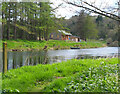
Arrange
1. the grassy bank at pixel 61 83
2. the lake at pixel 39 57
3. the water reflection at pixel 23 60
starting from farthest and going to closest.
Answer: the lake at pixel 39 57 → the water reflection at pixel 23 60 → the grassy bank at pixel 61 83

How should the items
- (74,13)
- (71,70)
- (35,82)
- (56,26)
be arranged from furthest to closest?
(56,26), (71,70), (74,13), (35,82)

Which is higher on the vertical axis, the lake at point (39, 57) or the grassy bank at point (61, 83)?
the grassy bank at point (61, 83)

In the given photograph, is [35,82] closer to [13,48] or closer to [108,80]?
[108,80]

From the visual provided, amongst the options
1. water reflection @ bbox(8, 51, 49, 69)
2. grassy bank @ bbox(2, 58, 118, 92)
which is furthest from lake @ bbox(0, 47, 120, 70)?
grassy bank @ bbox(2, 58, 118, 92)

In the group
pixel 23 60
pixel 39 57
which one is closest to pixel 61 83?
pixel 23 60

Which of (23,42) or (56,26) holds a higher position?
(56,26)

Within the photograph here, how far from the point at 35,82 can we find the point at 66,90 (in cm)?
112

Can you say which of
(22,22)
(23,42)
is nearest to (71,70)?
(23,42)

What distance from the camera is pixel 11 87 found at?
3.86 metres

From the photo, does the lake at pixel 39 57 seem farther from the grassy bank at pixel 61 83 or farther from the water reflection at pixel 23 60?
the grassy bank at pixel 61 83

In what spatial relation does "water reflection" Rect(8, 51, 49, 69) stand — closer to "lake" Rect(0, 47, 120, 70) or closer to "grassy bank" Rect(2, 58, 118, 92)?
"lake" Rect(0, 47, 120, 70)

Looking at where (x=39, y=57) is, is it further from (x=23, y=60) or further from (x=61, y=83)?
(x=61, y=83)

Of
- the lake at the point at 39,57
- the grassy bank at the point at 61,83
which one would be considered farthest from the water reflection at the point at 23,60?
the grassy bank at the point at 61,83

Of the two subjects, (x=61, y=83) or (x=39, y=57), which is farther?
(x=39, y=57)
